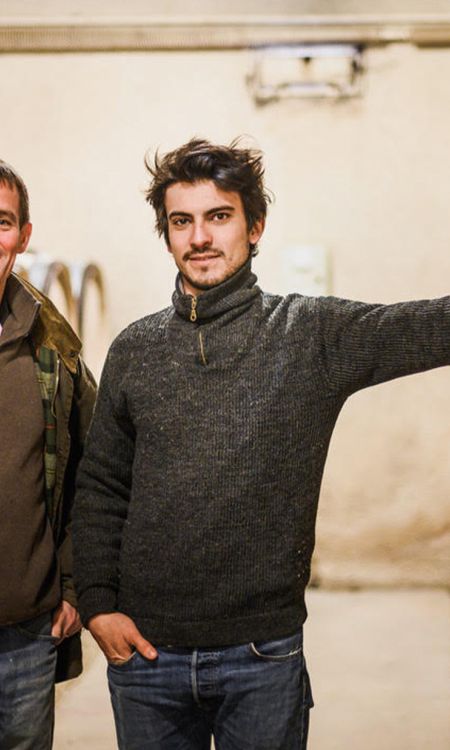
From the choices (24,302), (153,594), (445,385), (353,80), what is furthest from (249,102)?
(153,594)

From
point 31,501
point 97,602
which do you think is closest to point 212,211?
point 31,501

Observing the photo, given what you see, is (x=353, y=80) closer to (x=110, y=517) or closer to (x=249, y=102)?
(x=249, y=102)

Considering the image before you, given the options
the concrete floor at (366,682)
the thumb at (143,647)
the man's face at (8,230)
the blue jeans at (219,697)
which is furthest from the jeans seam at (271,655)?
the concrete floor at (366,682)

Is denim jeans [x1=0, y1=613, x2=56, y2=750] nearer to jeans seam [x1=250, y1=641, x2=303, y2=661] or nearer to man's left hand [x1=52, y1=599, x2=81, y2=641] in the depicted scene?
man's left hand [x1=52, y1=599, x2=81, y2=641]

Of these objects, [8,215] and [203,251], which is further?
[8,215]

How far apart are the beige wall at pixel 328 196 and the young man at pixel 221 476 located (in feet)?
9.44

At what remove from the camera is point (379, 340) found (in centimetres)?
149

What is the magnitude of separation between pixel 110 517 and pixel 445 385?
309 cm

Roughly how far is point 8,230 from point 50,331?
0.22m

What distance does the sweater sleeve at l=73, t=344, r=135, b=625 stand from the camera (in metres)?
1.62

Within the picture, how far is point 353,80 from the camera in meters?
4.36

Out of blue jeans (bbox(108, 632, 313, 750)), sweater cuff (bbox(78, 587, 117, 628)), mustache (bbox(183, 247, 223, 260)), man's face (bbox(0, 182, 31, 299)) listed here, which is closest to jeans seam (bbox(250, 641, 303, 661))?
blue jeans (bbox(108, 632, 313, 750))

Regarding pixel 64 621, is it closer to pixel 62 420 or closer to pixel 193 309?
pixel 62 420

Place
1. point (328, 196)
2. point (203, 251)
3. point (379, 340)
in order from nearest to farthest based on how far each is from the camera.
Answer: point (379, 340) → point (203, 251) → point (328, 196)
